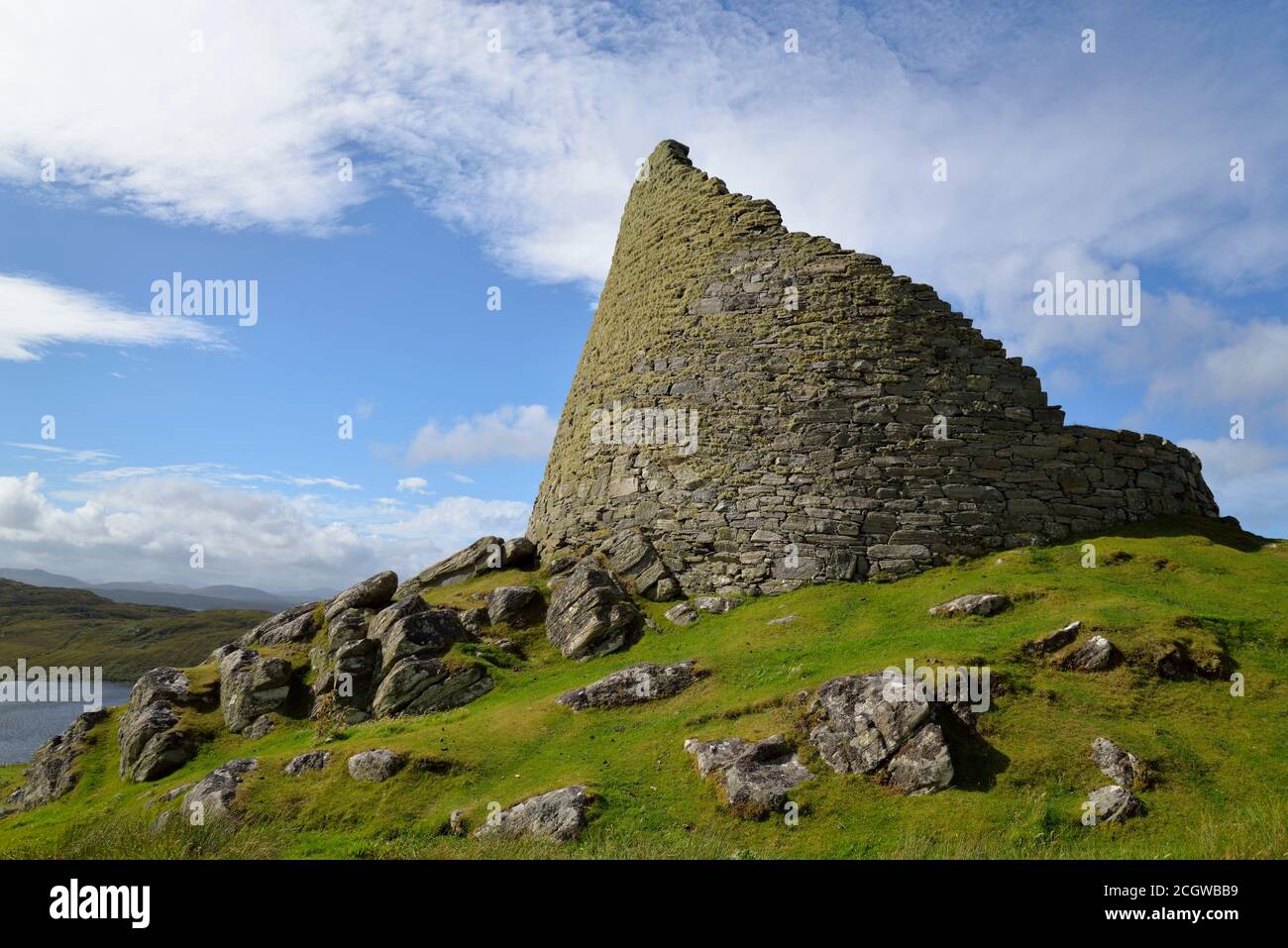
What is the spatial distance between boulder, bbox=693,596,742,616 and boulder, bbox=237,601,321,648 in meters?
9.82

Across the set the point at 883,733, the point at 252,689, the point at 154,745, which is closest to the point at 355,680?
the point at 252,689

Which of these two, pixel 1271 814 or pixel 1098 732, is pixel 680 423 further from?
pixel 1271 814

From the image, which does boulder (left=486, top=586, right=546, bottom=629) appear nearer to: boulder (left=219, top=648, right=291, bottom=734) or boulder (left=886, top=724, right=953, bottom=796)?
boulder (left=219, top=648, right=291, bottom=734)

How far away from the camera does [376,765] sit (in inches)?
513

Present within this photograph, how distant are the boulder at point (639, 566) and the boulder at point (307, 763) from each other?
26.4 feet

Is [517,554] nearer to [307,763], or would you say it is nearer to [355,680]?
[355,680]

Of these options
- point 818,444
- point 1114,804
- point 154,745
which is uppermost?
point 818,444

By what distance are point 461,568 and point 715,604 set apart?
25.0 feet

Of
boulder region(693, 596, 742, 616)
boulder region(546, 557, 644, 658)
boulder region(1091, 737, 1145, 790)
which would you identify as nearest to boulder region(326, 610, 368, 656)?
boulder region(546, 557, 644, 658)

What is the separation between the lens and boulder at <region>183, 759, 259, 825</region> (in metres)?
12.6

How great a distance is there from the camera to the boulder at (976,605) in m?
15.6

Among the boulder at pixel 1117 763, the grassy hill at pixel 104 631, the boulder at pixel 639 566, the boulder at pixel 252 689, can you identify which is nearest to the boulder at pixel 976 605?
the boulder at pixel 1117 763

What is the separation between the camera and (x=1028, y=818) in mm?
9703
